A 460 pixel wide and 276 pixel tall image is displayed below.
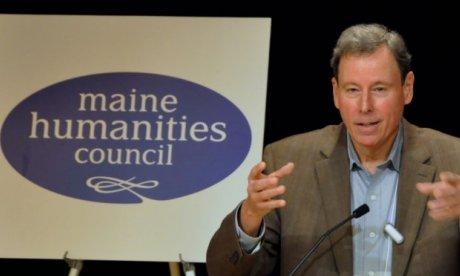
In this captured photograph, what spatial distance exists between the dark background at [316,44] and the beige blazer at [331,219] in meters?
0.70

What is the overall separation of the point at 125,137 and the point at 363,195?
1.08 metres

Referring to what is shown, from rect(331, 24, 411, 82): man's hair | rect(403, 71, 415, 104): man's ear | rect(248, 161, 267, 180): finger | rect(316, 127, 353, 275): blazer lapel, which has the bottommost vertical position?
rect(316, 127, 353, 275): blazer lapel

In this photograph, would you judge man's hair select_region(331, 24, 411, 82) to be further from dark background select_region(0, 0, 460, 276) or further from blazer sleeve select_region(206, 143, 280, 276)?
dark background select_region(0, 0, 460, 276)

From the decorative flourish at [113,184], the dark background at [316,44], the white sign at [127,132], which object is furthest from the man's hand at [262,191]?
the dark background at [316,44]

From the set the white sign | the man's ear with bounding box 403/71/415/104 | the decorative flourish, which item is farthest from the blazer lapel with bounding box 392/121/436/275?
the decorative flourish

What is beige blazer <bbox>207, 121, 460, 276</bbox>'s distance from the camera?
2811 mm

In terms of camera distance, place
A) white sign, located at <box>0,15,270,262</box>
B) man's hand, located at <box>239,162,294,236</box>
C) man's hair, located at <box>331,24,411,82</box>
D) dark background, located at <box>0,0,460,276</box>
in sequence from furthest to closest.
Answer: dark background, located at <box>0,0,460,276</box> → white sign, located at <box>0,15,270,262</box> → man's hair, located at <box>331,24,411,82</box> → man's hand, located at <box>239,162,294,236</box>

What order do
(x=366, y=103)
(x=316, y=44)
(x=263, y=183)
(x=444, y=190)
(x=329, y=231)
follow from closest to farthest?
(x=444, y=190) < (x=263, y=183) < (x=329, y=231) < (x=366, y=103) < (x=316, y=44)

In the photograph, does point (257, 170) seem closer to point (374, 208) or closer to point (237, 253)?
point (237, 253)

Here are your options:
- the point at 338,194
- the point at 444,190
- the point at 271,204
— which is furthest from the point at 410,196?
the point at 271,204

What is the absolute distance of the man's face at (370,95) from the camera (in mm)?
2883

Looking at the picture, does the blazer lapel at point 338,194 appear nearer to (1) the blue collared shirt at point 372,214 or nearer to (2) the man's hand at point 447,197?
(1) the blue collared shirt at point 372,214

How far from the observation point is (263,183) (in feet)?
8.35

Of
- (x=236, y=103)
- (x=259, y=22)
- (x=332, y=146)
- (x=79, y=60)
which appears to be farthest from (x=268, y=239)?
(x=79, y=60)
